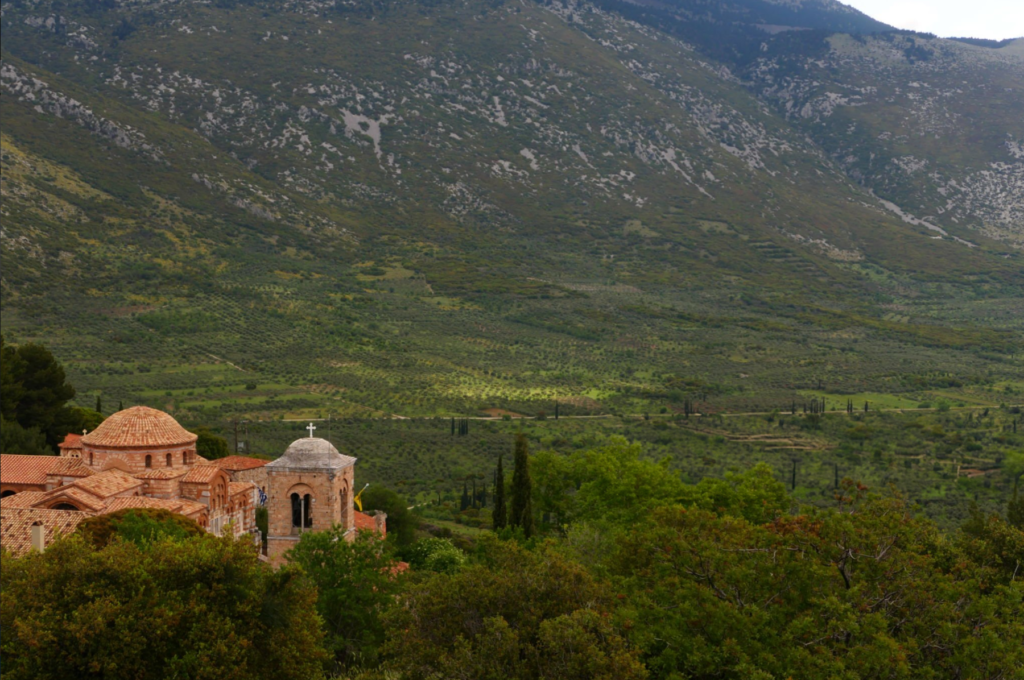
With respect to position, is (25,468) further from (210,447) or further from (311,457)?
(210,447)

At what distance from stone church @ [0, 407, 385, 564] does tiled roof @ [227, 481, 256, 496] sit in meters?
0.04

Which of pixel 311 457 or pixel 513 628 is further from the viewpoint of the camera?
pixel 311 457

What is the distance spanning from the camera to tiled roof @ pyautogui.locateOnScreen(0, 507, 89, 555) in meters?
27.3

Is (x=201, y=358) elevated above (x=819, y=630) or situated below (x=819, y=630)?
below

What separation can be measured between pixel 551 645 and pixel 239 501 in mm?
20999

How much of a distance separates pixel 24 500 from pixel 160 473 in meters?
4.33

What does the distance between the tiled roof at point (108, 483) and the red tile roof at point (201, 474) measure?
1.55 m

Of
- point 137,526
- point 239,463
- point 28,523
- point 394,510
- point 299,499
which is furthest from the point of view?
point 394,510

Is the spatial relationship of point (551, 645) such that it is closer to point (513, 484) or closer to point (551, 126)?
point (513, 484)

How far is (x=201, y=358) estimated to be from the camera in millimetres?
89438

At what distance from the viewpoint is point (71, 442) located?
138 ft

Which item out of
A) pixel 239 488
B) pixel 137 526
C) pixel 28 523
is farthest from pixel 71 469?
pixel 137 526

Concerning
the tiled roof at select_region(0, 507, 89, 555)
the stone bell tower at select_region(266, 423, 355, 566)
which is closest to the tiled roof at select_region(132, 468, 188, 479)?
the tiled roof at select_region(0, 507, 89, 555)

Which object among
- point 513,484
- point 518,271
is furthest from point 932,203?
point 513,484
